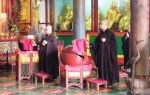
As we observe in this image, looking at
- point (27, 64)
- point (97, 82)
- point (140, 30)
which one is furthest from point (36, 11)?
point (140, 30)

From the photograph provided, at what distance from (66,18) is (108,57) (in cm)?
713

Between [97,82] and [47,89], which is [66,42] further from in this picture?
[97,82]

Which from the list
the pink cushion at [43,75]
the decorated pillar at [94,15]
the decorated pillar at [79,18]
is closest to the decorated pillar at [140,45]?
the pink cushion at [43,75]

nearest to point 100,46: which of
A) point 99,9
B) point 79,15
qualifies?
point 79,15

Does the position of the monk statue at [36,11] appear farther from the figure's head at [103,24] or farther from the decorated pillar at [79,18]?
the figure's head at [103,24]

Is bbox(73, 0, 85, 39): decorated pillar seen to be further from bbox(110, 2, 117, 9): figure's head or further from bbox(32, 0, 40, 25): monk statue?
bbox(32, 0, 40, 25): monk statue

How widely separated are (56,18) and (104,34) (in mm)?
7258

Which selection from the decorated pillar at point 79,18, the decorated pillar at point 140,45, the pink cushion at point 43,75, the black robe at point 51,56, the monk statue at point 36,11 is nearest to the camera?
the decorated pillar at point 140,45

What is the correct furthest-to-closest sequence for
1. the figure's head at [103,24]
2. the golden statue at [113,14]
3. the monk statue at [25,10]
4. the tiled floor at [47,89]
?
the monk statue at [25,10], the golden statue at [113,14], the figure's head at [103,24], the tiled floor at [47,89]

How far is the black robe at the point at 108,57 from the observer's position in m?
8.12

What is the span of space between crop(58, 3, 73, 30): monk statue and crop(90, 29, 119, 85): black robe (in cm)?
672

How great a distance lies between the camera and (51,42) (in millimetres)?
9164

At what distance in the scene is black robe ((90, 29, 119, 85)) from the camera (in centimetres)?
812

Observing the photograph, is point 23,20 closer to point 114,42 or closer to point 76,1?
point 76,1
